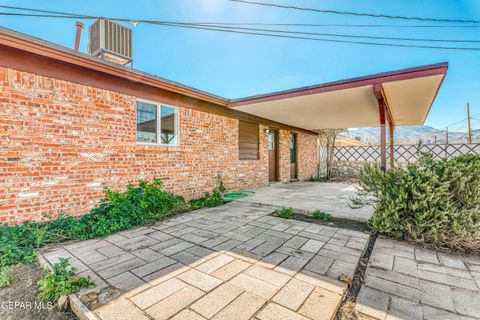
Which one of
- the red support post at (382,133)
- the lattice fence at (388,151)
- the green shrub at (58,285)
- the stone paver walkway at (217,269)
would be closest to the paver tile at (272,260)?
the stone paver walkway at (217,269)

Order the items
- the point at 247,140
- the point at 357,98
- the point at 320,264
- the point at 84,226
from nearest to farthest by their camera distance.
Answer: the point at 320,264
the point at 84,226
the point at 357,98
the point at 247,140

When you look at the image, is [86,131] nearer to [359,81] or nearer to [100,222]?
[100,222]

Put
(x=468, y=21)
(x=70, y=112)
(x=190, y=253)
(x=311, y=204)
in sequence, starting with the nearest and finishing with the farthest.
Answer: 1. (x=190, y=253)
2. (x=70, y=112)
3. (x=311, y=204)
4. (x=468, y=21)

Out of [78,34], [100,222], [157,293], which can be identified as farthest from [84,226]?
[78,34]

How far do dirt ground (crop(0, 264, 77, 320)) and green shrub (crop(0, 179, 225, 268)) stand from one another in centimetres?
43

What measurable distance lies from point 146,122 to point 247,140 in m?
3.24

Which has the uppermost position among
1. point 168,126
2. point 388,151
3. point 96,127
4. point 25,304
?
point 168,126

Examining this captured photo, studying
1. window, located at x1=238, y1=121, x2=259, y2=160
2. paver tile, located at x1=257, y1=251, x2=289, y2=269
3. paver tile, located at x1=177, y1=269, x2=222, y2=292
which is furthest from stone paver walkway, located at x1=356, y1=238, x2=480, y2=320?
window, located at x1=238, y1=121, x2=259, y2=160

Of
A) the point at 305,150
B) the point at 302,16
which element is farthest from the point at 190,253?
the point at 305,150

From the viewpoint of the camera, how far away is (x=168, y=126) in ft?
15.5

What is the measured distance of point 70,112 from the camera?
3.28 m

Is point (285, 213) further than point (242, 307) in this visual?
Yes

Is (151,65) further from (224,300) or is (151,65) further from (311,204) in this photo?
(224,300)

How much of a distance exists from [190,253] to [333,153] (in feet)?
35.0
